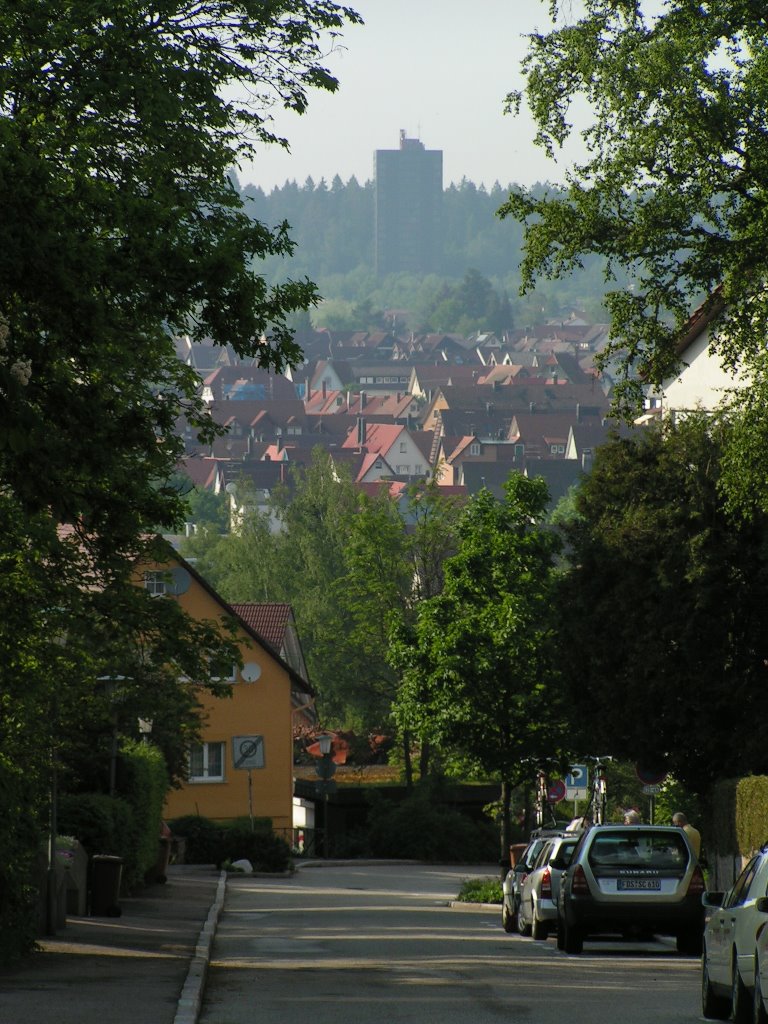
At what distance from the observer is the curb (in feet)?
47.6

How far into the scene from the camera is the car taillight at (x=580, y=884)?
858 inches

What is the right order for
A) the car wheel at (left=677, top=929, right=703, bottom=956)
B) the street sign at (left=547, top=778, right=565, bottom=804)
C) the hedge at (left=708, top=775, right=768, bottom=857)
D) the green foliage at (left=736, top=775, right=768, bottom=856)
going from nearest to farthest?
the car wheel at (left=677, top=929, right=703, bottom=956) → the green foliage at (left=736, top=775, right=768, bottom=856) → the hedge at (left=708, top=775, right=768, bottom=857) → the street sign at (left=547, top=778, right=565, bottom=804)

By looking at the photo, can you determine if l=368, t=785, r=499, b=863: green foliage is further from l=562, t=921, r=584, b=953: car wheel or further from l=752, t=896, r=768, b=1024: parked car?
l=752, t=896, r=768, b=1024: parked car

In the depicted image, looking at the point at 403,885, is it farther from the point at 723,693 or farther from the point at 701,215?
the point at 701,215

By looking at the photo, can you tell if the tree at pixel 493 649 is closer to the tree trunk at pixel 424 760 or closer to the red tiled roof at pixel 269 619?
the red tiled roof at pixel 269 619

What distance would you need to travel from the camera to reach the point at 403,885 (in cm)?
4388

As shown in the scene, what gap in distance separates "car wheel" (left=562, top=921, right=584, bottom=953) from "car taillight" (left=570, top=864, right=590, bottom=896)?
0.50 m

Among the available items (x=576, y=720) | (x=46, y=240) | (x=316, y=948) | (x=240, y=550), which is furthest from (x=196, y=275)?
(x=240, y=550)

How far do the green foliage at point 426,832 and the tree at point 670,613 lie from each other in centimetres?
2423

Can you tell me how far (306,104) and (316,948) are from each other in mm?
10226

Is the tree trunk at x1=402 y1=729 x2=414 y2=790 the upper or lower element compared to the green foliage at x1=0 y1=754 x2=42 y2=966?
upper

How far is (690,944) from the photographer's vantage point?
22516mm

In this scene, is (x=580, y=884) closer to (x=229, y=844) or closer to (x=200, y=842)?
(x=229, y=844)

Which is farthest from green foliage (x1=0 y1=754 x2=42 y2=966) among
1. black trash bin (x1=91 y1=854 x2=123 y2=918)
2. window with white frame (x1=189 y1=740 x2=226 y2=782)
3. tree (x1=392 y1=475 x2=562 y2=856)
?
window with white frame (x1=189 y1=740 x2=226 y2=782)
